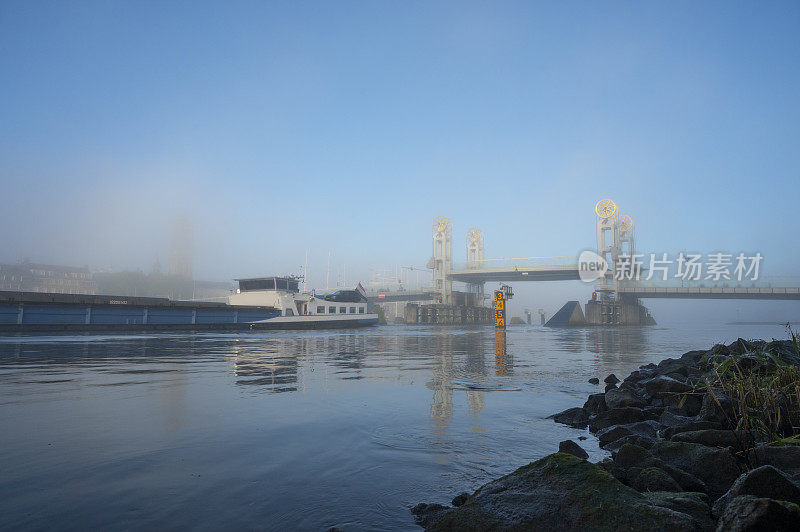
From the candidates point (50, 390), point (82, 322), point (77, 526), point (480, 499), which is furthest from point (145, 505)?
point (82, 322)

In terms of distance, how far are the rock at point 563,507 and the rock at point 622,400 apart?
4501 mm

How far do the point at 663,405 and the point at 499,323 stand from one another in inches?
1989

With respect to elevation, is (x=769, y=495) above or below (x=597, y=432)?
above

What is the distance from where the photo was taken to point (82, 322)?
3512 centimetres

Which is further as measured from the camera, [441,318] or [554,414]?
[441,318]

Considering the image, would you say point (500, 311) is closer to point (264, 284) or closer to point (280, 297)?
point (280, 297)

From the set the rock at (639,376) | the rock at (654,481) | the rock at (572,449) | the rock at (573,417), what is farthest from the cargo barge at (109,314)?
the rock at (654,481)

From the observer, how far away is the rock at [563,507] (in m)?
2.79

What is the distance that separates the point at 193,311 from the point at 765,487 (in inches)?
1785

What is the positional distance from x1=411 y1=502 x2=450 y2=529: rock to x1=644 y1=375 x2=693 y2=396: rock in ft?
19.7

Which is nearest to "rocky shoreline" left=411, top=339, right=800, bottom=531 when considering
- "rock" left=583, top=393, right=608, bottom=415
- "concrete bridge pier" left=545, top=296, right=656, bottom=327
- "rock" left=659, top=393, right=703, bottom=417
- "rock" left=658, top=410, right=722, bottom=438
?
"rock" left=658, top=410, right=722, bottom=438

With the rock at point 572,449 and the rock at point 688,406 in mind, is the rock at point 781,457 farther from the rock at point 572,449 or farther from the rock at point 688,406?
the rock at point 688,406

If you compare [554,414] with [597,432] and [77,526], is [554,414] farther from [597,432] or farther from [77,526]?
[77,526]

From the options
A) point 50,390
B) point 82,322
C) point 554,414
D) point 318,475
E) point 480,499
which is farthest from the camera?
point 82,322
